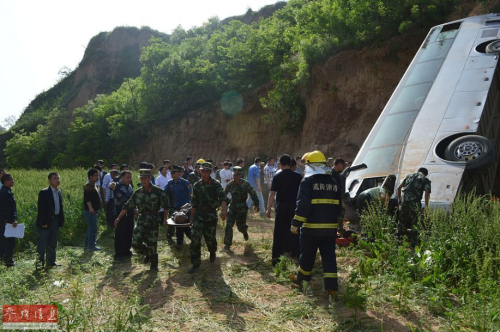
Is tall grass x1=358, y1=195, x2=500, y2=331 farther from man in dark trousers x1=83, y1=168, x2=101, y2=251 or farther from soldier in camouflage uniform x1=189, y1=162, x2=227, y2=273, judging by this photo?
man in dark trousers x1=83, y1=168, x2=101, y2=251

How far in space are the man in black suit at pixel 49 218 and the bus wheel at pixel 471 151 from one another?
787 centimetres

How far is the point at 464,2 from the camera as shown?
1950 cm

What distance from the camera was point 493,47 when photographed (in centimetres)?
1059

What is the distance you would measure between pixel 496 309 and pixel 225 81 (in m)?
27.7

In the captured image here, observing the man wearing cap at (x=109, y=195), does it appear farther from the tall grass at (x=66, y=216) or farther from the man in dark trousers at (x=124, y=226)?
the man in dark trousers at (x=124, y=226)

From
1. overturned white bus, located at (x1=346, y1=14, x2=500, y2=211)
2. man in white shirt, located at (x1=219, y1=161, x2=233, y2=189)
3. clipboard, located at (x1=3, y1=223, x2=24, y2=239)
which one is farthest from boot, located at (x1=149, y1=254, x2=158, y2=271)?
man in white shirt, located at (x1=219, y1=161, x2=233, y2=189)

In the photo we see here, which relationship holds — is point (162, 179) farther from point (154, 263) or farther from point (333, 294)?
point (333, 294)

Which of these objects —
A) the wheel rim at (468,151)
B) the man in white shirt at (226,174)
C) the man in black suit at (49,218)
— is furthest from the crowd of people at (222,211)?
the man in white shirt at (226,174)

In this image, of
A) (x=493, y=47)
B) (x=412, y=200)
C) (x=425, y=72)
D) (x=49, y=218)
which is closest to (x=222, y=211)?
(x=49, y=218)

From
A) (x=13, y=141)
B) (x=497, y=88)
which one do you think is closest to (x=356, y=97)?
(x=497, y=88)

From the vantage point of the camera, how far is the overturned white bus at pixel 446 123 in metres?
7.64

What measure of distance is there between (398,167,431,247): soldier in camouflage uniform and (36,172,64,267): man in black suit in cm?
665

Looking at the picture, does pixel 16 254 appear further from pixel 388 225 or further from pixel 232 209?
pixel 388 225

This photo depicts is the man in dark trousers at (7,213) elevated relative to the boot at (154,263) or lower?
elevated
